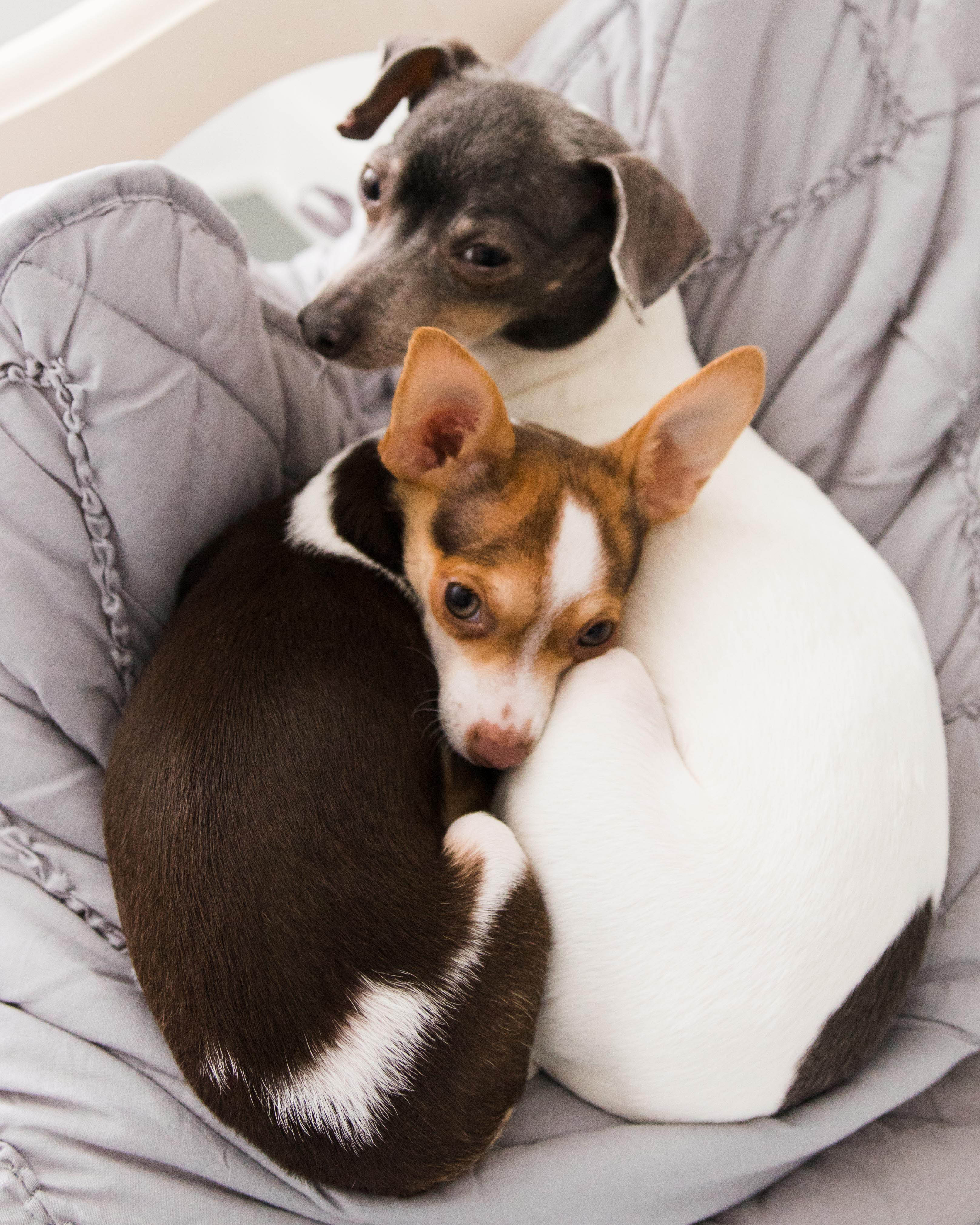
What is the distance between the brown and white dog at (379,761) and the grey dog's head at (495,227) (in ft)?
1.08

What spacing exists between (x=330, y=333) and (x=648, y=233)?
2.27 ft

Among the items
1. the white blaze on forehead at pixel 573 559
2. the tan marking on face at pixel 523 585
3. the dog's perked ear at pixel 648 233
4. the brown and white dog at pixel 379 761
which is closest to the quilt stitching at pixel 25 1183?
the brown and white dog at pixel 379 761

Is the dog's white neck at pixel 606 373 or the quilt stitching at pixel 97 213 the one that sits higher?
the quilt stitching at pixel 97 213

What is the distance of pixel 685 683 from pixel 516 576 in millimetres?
387

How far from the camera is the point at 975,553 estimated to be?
205 centimetres

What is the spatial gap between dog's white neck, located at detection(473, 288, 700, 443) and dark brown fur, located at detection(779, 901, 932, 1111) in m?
1.19

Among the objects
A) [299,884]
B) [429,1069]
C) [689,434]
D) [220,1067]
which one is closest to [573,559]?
[689,434]

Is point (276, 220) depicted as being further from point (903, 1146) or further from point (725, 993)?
point (903, 1146)

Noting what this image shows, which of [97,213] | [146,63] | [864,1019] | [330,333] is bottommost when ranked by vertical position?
A: [864,1019]

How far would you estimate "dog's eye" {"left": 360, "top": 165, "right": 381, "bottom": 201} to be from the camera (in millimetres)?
2068

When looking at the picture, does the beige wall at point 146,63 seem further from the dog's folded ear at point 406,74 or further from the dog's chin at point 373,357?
the dog's chin at point 373,357

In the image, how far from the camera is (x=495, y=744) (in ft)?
5.16

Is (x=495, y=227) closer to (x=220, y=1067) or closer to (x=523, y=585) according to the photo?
(x=523, y=585)

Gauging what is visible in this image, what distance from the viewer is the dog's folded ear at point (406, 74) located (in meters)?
2.07
